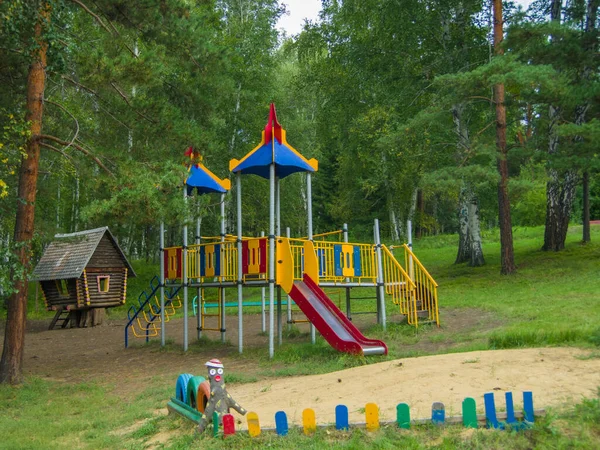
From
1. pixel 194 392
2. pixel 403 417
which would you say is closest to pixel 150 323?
pixel 194 392

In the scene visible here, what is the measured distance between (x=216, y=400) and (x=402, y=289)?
8630 mm

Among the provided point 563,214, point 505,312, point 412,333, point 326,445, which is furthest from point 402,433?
point 563,214

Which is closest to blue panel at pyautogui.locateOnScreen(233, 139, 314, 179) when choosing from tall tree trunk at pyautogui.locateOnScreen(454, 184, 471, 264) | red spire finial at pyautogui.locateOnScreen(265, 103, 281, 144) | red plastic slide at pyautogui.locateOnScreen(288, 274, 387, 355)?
red spire finial at pyautogui.locateOnScreen(265, 103, 281, 144)

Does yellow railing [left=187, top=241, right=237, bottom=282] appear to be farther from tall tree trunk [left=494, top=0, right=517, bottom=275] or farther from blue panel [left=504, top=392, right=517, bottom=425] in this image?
tall tree trunk [left=494, top=0, right=517, bottom=275]

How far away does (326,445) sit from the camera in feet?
17.9

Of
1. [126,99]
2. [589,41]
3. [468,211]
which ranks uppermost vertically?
[589,41]

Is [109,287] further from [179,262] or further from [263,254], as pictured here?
[263,254]

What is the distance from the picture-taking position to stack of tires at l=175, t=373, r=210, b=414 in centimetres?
652

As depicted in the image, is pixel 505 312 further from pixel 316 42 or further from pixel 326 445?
pixel 316 42

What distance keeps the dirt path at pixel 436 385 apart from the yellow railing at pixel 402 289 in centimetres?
445

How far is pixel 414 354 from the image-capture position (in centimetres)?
1041

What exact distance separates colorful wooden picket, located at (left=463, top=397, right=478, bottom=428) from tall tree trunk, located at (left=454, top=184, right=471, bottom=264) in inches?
669

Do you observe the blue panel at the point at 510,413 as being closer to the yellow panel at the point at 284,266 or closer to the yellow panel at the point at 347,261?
the yellow panel at the point at 284,266

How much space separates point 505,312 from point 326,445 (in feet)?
30.8
